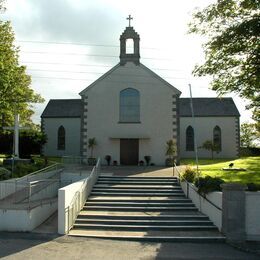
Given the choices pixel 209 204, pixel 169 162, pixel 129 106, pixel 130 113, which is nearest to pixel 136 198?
pixel 209 204

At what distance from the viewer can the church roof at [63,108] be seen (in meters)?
48.6

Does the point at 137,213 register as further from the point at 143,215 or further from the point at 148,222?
the point at 148,222

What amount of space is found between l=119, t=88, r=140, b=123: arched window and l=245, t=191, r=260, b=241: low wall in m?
19.6

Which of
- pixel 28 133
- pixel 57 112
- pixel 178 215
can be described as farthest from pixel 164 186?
pixel 57 112

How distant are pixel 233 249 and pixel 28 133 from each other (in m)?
25.4

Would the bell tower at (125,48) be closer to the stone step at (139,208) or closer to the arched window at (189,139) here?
the arched window at (189,139)

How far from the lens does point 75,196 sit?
55.5 feet

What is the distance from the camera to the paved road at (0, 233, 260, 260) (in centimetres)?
1255

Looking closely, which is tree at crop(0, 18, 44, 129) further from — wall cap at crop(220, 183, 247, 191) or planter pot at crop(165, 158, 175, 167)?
wall cap at crop(220, 183, 247, 191)

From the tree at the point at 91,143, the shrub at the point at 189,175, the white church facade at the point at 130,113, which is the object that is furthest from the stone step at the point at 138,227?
the tree at the point at 91,143

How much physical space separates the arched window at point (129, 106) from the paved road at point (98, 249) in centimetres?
1956

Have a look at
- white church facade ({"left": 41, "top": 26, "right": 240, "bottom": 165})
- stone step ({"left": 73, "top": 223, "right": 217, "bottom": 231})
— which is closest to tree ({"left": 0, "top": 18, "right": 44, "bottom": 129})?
white church facade ({"left": 41, "top": 26, "right": 240, "bottom": 165})

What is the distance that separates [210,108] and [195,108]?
1712 millimetres

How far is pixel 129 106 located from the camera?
3375cm
